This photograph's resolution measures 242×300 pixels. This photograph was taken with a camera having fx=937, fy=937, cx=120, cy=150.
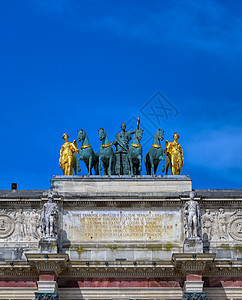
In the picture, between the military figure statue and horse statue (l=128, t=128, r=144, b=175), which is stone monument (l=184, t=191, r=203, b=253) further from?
the military figure statue

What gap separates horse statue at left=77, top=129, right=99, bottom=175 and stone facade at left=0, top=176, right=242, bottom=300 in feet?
3.92

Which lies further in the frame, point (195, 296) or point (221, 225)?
point (221, 225)

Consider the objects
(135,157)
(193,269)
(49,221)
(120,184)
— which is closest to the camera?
(193,269)

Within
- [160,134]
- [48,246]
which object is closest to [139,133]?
[160,134]

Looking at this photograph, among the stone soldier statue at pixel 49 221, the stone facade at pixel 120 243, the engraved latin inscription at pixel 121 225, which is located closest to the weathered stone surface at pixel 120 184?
the stone facade at pixel 120 243

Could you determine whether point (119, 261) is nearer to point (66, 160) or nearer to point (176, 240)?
point (176, 240)

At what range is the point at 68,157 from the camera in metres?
44.8

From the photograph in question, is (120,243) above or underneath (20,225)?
underneath

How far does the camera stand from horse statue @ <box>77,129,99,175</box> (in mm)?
44625

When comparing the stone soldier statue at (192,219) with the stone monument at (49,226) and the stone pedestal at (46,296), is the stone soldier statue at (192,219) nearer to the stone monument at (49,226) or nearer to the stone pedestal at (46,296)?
the stone monument at (49,226)

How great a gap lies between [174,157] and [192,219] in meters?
4.40

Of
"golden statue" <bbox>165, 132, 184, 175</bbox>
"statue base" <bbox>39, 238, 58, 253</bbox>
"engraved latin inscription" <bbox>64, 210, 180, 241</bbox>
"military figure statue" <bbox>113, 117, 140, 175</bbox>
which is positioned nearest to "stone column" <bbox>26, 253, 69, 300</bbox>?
"statue base" <bbox>39, 238, 58, 253</bbox>

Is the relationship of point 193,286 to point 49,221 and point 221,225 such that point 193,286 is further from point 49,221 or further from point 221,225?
point 49,221

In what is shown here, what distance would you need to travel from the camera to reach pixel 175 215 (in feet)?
140
